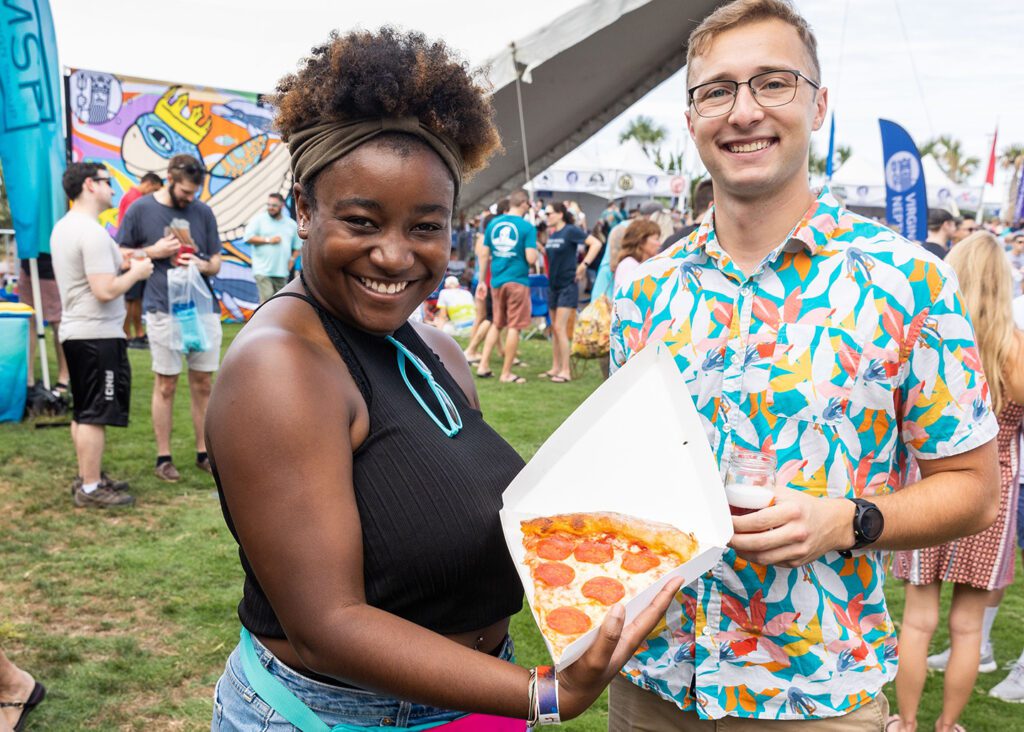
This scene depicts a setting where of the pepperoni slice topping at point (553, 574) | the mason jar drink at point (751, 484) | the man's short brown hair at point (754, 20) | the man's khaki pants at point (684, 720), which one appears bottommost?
the man's khaki pants at point (684, 720)

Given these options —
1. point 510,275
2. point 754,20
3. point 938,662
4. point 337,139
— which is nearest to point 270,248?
point 510,275

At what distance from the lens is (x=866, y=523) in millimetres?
1651

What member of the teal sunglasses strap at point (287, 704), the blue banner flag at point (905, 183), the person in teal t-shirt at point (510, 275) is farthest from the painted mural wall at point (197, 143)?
the teal sunglasses strap at point (287, 704)

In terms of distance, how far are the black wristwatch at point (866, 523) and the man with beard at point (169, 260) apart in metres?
5.11

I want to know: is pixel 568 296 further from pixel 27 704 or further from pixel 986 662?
pixel 27 704

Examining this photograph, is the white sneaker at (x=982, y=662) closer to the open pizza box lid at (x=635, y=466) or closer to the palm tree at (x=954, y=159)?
the open pizza box lid at (x=635, y=466)

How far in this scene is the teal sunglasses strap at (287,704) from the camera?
1488 mm

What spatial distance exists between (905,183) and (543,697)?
8.11 m

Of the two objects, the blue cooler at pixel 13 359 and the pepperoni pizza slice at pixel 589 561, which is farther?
the blue cooler at pixel 13 359

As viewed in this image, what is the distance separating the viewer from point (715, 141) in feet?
6.18

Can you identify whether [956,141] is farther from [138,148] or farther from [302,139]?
[302,139]

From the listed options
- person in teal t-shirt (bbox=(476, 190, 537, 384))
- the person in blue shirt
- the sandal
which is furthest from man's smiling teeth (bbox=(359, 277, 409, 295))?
the person in blue shirt

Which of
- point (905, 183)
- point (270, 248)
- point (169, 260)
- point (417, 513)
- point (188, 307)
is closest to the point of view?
point (417, 513)

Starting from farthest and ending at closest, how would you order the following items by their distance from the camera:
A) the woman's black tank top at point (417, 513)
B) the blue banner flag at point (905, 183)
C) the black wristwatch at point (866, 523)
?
the blue banner flag at point (905, 183)
the black wristwatch at point (866, 523)
the woman's black tank top at point (417, 513)
